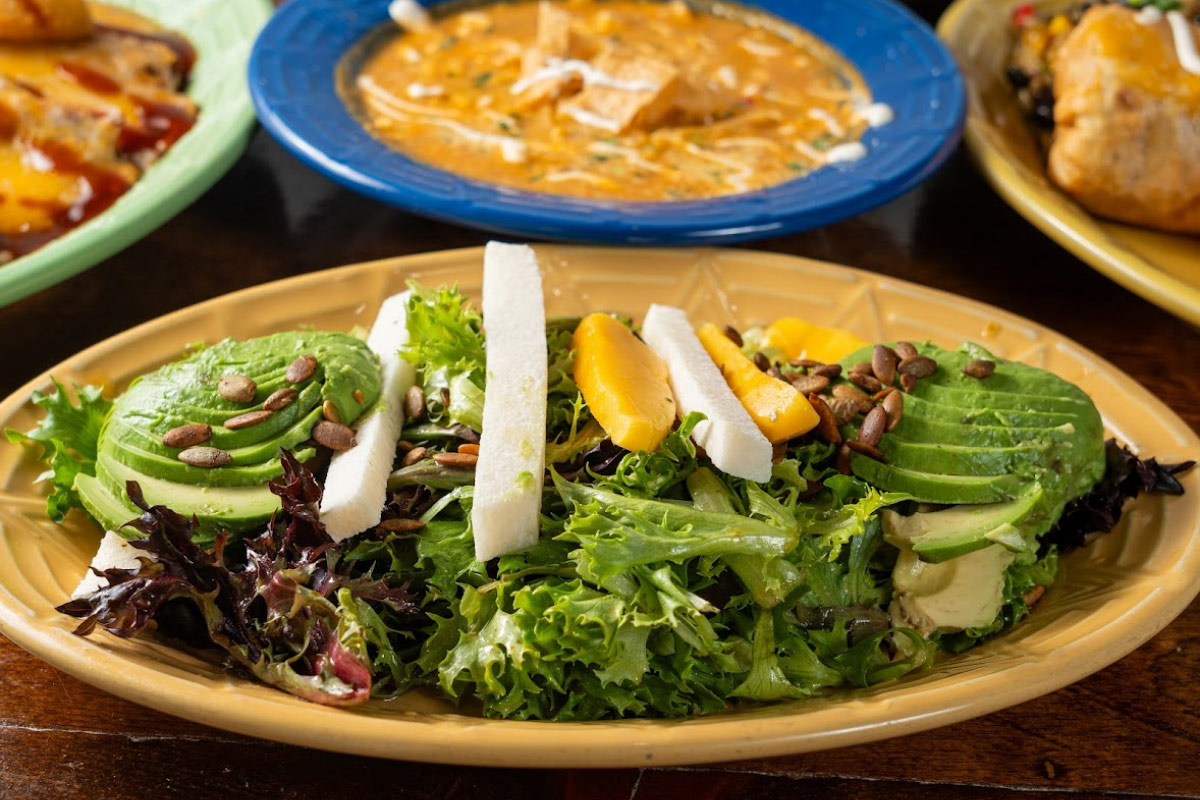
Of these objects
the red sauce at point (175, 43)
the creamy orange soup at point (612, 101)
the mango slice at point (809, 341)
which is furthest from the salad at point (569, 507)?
the red sauce at point (175, 43)

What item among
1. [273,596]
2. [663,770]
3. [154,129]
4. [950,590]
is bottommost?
[663,770]

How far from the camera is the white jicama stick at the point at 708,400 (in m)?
1.78

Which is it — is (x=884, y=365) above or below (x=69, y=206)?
above

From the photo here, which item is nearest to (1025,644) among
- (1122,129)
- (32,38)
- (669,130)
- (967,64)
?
(1122,129)

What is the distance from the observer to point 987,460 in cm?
191

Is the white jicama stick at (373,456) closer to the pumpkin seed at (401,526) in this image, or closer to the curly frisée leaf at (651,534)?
the pumpkin seed at (401,526)

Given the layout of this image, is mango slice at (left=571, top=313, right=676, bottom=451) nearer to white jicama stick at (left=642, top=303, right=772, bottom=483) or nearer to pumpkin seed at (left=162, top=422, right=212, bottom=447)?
white jicama stick at (left=642, top=303, right=772, bottom=483)

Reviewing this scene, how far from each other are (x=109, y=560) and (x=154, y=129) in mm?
2129

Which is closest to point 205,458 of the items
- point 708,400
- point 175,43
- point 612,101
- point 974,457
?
point 708,400

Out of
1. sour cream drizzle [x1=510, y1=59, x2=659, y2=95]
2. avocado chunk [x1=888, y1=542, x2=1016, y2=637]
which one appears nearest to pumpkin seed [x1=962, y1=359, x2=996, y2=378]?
avocado chunk [x1=888, y1=542, x2=1016, y2=637]

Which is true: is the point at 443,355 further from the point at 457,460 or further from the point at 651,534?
the point at 651,534

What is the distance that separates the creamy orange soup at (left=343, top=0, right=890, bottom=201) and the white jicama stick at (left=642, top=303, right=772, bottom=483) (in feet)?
4.18

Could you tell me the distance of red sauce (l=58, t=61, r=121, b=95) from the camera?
360 cm

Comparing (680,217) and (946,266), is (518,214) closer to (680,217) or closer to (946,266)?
(680,217)
